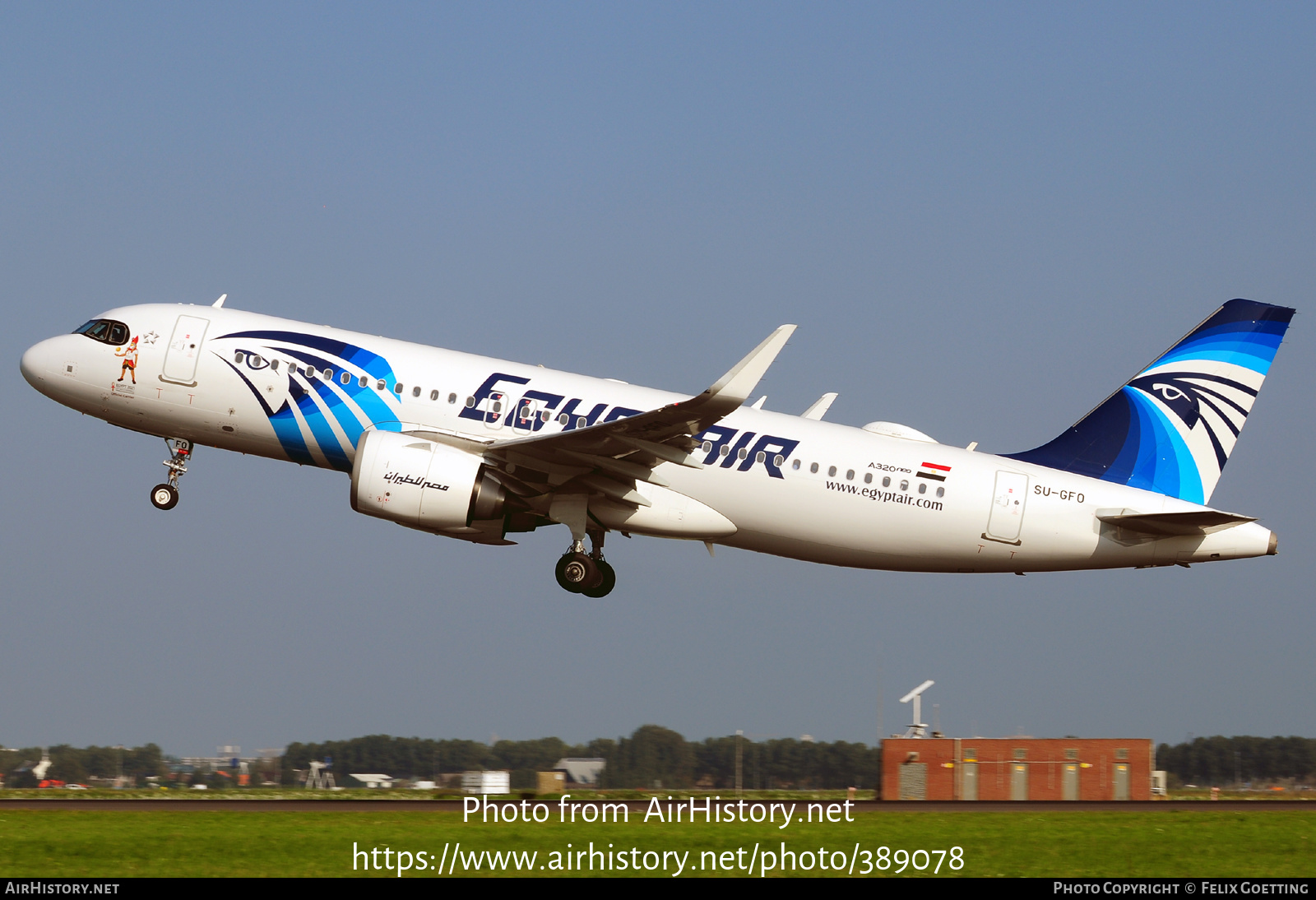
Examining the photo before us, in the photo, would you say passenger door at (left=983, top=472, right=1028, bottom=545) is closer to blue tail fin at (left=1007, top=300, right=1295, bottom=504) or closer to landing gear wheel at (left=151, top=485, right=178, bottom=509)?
blue tail fin at (left=1007, top=300, right=1295, bottom=504)

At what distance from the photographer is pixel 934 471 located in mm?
30938

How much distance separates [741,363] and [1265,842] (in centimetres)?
1173

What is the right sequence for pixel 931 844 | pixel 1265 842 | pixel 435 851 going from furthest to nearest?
pixel 1265 842 < pixel 931 844 < pixel 435 851

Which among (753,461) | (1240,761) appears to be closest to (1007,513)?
(753,461)

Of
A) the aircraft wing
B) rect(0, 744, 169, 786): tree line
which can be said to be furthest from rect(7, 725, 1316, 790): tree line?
the aircraft wing

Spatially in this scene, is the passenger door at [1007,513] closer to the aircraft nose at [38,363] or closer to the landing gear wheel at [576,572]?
the landing gear wheel at [576,572]

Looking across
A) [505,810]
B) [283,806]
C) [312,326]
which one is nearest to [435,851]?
[505,810]

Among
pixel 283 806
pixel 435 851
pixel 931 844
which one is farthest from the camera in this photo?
pixel 283 806

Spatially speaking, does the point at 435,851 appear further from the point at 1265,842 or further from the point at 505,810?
the point at 1265,842

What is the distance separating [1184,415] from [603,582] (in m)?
13.9

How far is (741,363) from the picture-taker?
2600 cm

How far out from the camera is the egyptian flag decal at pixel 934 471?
30859 mm

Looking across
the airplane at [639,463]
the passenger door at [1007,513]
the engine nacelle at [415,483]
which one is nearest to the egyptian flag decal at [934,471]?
the airplane at [639,463]

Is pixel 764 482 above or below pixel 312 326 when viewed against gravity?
below
